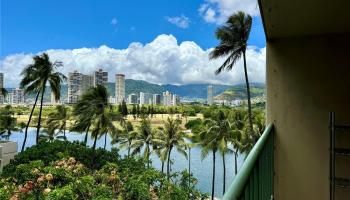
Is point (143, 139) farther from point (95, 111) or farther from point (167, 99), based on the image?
point (167, 99)

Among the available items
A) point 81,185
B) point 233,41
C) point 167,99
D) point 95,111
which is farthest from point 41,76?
point 167,99

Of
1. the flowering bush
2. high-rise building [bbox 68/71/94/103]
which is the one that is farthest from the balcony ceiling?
high-rise building [bbox 68/71/94/103]

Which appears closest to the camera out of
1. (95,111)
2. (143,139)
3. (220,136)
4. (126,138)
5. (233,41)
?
(233,41)

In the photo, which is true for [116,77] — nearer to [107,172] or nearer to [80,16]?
[107,172]

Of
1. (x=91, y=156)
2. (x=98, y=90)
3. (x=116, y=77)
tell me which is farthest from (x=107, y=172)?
(x=116, y=77)

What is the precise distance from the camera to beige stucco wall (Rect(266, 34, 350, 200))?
2.22 meters

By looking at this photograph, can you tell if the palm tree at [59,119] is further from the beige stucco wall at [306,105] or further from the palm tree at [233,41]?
the beige stucco wall at [306,105]

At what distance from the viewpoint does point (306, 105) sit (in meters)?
2.27

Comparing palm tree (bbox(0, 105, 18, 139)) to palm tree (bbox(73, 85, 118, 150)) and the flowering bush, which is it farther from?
the flowering bush

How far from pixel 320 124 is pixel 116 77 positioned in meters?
73.8

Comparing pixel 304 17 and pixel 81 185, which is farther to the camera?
pixel 81 185

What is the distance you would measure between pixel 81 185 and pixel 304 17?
33.5 feet

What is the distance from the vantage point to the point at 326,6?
1.72 metres

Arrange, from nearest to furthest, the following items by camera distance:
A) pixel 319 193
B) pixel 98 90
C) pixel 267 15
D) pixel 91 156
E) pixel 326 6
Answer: pixel 326 6
pixel 267 15
pixel 319 193
pixel 91 156
pixel 98 90
